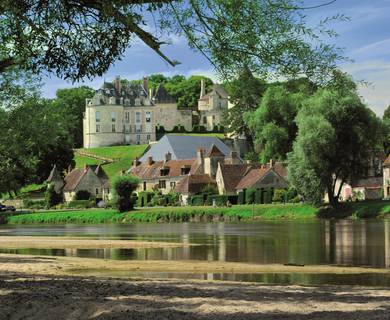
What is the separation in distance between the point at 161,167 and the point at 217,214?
37.7 m

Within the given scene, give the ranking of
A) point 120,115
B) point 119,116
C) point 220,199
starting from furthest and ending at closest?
point 120,115 → point 119,116 → point 220,199

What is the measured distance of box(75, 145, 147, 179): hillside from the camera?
13200 centimetres

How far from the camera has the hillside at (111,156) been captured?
132 meters

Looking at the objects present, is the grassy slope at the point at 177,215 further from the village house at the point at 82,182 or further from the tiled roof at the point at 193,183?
the village house at the point at 82,182

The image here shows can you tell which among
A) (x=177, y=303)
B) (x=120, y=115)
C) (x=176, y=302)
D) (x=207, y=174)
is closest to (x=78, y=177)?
(x=207, y=174)

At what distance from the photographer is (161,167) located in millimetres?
106125

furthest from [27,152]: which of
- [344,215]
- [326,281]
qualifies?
[344,215]

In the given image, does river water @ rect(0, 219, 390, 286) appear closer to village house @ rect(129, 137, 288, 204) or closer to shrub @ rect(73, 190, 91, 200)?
village house @ rect(129, 137, 288, 204)

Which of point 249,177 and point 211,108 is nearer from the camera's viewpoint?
point 249,177

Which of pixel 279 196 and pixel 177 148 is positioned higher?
pixel 177 148

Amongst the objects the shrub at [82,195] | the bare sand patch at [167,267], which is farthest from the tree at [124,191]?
the bare sand patch at [167,267]

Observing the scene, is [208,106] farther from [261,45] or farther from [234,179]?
[261,45]

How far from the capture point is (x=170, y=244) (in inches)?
1436

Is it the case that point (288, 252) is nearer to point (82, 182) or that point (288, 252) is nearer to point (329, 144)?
point (329, 144)
